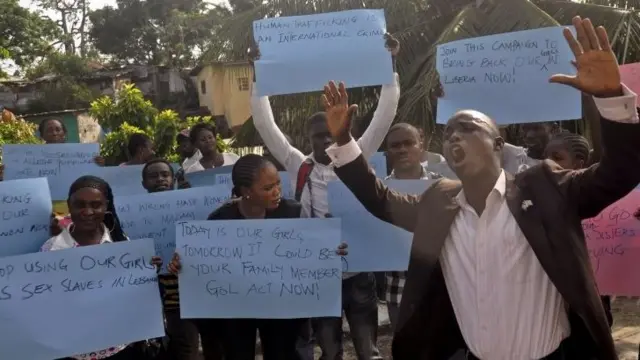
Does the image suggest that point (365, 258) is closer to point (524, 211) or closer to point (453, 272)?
point (453, 272)

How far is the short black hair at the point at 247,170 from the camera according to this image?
3.21m

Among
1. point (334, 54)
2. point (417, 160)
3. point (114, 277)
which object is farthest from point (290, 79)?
point (114, 277)

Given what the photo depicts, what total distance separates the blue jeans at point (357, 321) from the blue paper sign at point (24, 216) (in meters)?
1.64

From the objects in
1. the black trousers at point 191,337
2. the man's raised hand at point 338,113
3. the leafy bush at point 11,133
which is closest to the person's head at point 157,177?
the black trousers at point 191,337

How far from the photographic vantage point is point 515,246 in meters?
2.22

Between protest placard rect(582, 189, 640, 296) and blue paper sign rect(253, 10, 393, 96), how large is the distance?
148 cm

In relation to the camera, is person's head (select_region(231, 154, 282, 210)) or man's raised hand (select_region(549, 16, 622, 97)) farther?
person's head (select_region(231, 154, 282, 210))

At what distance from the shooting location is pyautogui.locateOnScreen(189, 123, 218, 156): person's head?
5403mm

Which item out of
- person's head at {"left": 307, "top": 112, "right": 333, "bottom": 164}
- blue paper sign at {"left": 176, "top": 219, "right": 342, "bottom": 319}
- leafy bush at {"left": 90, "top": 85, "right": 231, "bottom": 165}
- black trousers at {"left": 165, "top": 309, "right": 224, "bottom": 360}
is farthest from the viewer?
leafy bush at {"left": 90, "top": 85, "right": 231, "bottom": 165}

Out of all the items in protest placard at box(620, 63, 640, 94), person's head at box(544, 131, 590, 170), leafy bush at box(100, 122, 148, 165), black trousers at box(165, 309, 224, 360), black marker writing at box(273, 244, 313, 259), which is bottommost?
black trousers at box(165, 309, 224, 360)

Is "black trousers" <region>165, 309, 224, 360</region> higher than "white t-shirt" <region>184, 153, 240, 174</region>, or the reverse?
"white t-shirt" <region>184, 153, 240, 174</region>

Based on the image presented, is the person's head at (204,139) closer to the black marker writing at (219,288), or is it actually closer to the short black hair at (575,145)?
the black marker writing at (219,288)

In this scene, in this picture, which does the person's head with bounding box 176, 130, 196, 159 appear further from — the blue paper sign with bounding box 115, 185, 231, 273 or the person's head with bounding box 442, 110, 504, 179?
the person's head with bounding box 442, 110, 504, 179

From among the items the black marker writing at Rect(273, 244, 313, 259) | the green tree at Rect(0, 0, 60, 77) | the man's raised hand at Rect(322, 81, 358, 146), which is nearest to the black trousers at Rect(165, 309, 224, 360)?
the black marker writing at Rect(273, 244, 313, 259)
